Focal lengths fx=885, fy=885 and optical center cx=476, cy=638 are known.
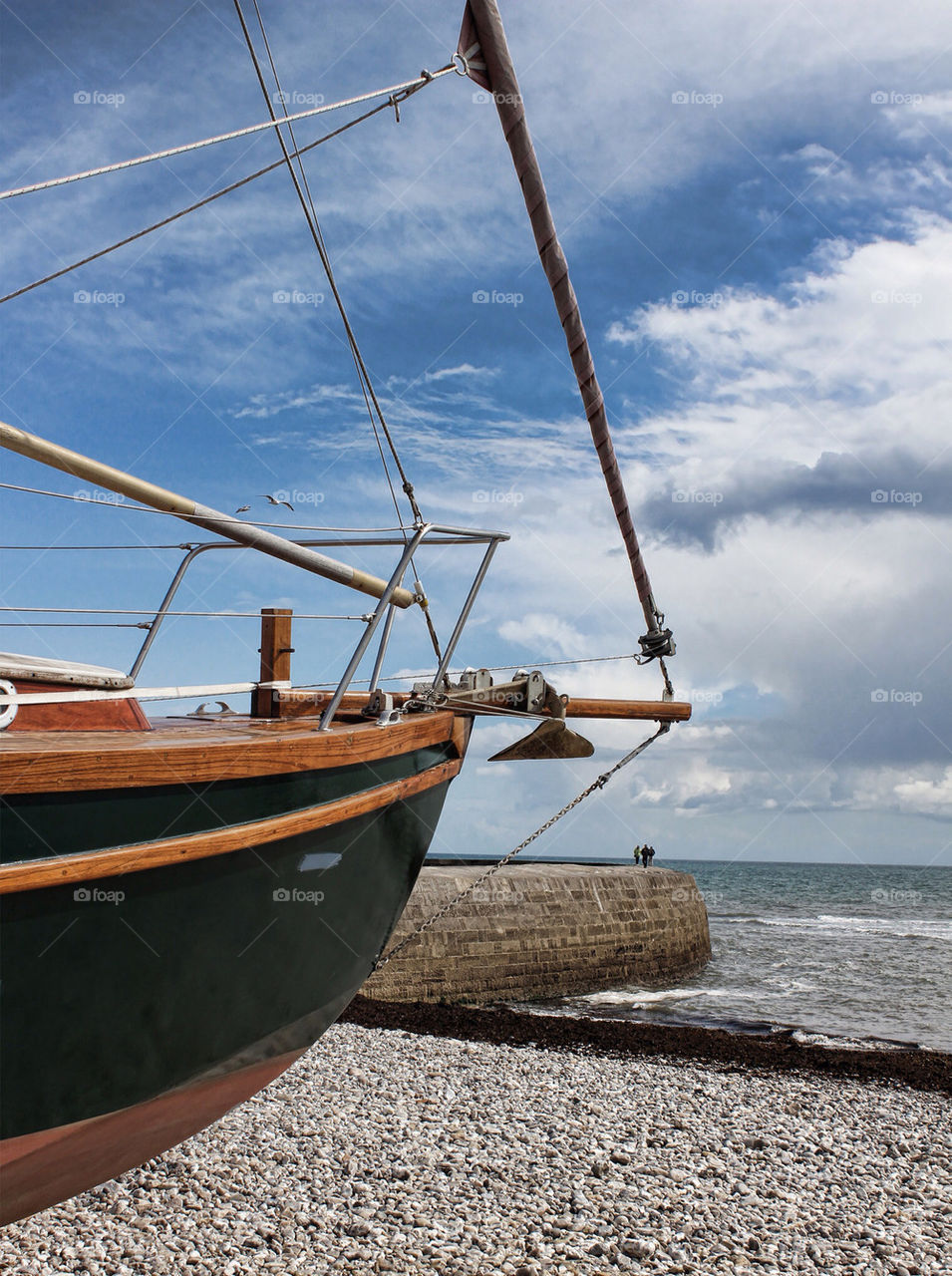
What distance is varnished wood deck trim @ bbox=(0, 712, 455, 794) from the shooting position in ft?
10.8

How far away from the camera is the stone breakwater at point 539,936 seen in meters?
17.5

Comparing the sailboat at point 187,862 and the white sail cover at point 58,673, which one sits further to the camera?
the white sail cover at point 58,673

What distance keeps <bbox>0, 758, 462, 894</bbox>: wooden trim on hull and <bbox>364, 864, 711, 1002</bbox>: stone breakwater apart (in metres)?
13.3

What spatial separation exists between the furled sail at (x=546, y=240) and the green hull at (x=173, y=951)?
362cm

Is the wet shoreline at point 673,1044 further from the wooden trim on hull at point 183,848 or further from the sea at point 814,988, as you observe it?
the wooden trim on hull at point 183,848

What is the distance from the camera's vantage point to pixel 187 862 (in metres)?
3.74

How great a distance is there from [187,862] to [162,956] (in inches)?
16.1

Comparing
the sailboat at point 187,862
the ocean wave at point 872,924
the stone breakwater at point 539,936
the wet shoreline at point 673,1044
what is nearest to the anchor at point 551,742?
the sailboat at point 187,862

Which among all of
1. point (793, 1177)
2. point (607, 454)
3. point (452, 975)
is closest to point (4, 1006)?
point (607, 454)

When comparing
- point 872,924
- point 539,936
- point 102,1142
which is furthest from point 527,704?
point 872,924

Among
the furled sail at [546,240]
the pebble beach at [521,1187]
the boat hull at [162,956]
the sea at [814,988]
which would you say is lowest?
the sea at [814,988]

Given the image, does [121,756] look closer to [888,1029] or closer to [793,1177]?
[793,1177]

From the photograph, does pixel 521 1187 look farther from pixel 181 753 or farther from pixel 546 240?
pixel 546 240

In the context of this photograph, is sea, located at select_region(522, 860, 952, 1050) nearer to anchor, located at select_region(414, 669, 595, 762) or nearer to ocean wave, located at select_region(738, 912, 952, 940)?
ocean wave, located at select_region(738, 912, 952, 940)
